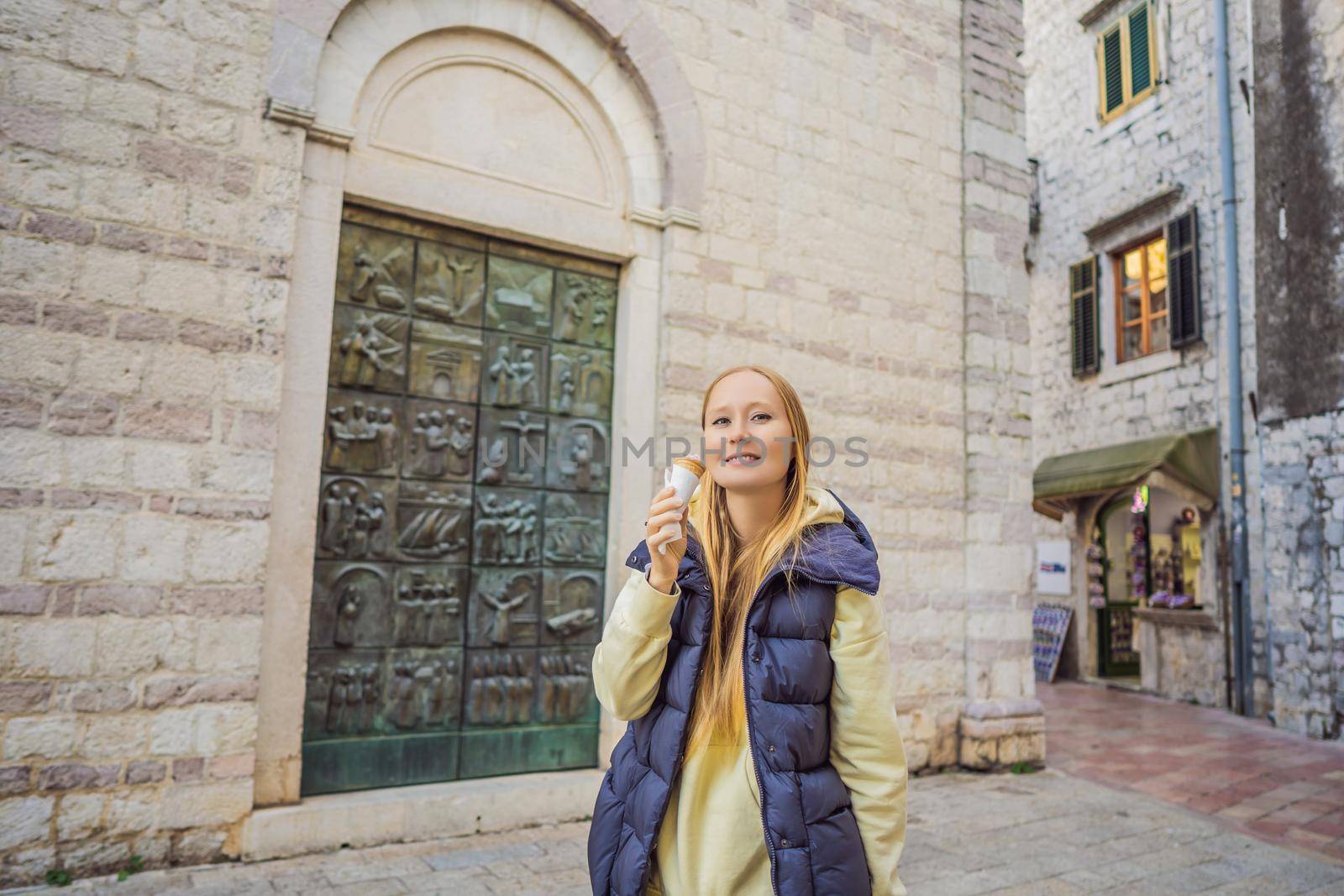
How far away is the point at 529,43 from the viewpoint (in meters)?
4.71

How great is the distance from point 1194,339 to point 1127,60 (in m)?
4.15

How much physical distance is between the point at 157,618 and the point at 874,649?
315cm

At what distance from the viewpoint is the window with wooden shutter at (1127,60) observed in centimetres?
1070

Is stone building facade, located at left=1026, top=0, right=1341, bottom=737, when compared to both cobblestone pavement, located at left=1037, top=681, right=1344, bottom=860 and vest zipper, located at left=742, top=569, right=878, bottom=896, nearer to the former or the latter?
cobblestone pavement, located at left=1037, top=681, right=1344, bottom=860

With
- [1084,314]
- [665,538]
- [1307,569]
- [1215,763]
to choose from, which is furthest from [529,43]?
[1084,314]

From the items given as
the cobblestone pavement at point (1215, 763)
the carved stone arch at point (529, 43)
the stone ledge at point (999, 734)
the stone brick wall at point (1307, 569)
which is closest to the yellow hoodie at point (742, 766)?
the carved stone arch at point (529, 43)

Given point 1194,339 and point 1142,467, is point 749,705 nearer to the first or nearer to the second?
point 1142,467

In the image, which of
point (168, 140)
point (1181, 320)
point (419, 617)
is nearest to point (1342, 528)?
point (1181, 320)

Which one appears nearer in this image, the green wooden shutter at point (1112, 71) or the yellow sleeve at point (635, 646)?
the yellow sleeve at point (635, 646)

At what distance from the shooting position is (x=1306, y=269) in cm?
804

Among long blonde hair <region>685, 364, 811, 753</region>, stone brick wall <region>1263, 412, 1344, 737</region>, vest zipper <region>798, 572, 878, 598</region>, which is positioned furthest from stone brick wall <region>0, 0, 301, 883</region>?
stone brick wall <region>1263, 412, 1344, 737</region>

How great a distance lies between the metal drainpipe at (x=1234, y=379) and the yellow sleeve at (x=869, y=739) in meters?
9.32

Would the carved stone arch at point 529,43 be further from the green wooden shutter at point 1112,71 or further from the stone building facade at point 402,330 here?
the green wooden shutter at point 1112,71

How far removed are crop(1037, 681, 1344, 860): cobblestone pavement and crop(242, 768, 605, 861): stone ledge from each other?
3.83 metres
